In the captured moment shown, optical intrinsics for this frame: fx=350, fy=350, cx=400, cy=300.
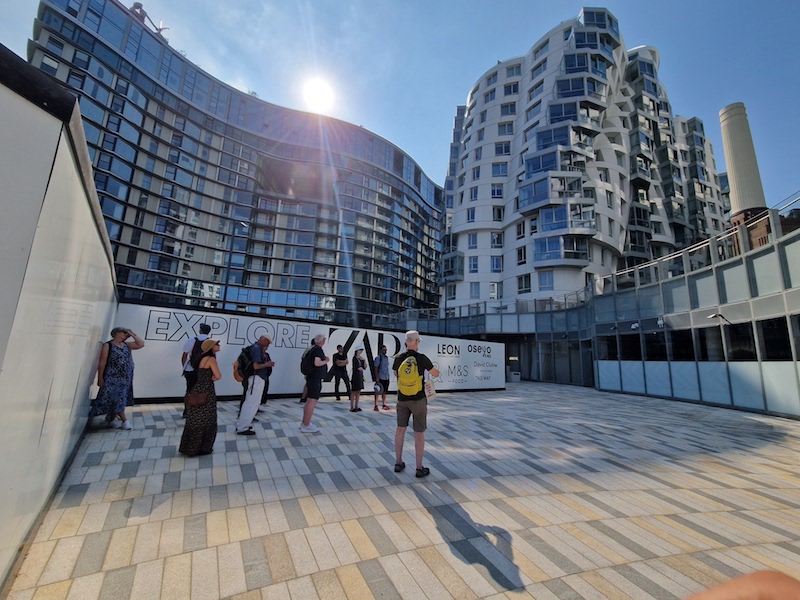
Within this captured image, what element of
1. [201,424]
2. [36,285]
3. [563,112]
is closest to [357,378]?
[201,424]

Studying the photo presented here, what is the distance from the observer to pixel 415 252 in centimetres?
7756

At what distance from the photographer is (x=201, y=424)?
4.80 meters

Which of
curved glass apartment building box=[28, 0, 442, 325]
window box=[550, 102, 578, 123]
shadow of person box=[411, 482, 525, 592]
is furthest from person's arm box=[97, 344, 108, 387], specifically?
window box=[550, 102, 578, 123]

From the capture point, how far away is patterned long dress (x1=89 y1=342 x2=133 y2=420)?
583 centimetres

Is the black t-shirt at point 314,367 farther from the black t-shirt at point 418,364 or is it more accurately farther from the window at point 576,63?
the window at point 576,63

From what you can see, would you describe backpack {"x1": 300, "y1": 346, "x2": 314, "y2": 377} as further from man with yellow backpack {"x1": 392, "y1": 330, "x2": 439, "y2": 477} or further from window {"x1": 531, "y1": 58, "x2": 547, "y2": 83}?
window {"x1": 531, "y1": 58, "x2": 547, "y2": 83}

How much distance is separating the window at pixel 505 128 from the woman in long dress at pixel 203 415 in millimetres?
47991

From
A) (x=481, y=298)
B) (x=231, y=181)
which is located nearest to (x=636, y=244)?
(x=481, y=298)

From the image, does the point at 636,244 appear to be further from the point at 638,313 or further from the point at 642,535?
the point at 642,535

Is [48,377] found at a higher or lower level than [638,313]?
lower

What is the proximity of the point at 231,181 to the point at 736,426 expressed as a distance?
6541cm

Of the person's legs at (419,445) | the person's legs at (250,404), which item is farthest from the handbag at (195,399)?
the person's legs at (419,445)

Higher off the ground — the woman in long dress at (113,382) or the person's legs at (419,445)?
the woman in long dress at (113,382)

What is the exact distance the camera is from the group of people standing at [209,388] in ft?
15.6
